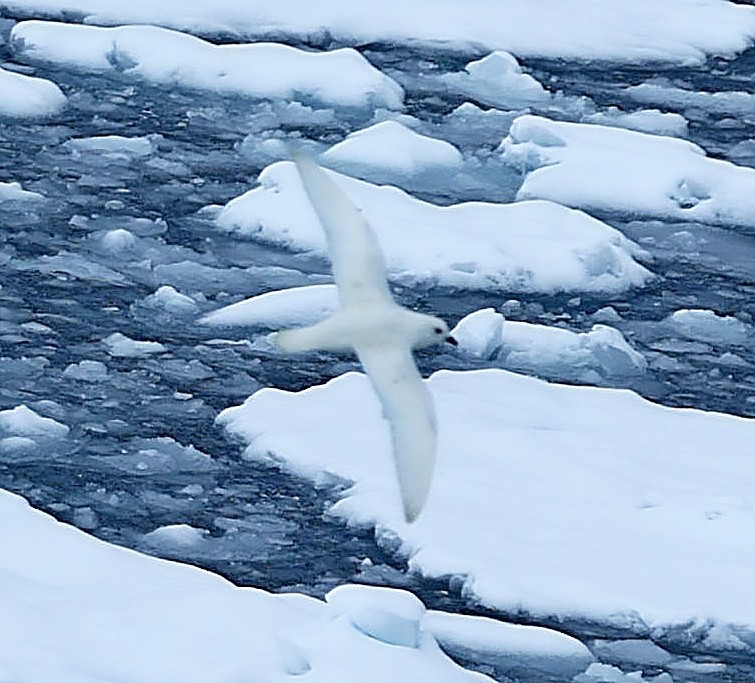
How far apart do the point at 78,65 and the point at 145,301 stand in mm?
3359

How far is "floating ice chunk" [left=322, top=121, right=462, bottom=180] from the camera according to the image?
975cm

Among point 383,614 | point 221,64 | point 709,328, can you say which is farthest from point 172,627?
point 221,64

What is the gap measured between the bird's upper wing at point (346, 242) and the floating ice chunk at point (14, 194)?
4262mm

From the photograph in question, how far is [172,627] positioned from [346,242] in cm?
103

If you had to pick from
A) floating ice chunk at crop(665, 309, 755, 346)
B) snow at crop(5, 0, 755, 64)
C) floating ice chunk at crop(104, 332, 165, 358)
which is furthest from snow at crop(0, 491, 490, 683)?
snow at crop(5, 0, 755, 64)

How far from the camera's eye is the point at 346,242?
199 inches

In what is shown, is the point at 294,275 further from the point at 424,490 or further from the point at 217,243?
the point at 424,490

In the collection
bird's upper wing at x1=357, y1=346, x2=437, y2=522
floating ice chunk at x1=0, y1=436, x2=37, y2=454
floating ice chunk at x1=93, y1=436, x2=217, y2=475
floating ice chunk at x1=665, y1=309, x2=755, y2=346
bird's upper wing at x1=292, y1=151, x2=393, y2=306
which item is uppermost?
bird's upper wing at x1=292, y1=151, x2=393, y2=306

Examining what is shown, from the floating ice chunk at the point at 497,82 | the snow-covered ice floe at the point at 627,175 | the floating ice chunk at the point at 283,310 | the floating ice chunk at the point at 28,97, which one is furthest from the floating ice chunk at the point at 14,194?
the floating ice chunk at the point at 497,82

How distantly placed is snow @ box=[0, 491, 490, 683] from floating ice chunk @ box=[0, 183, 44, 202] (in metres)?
4.00

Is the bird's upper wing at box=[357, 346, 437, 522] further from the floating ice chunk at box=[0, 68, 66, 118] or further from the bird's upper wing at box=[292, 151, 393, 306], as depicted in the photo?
the floating ice chunk at box=[0, 68, 66, 118]

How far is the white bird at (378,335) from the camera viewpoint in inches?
177

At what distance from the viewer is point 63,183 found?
944 centimetres

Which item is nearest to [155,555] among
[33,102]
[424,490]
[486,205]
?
[424,490]
